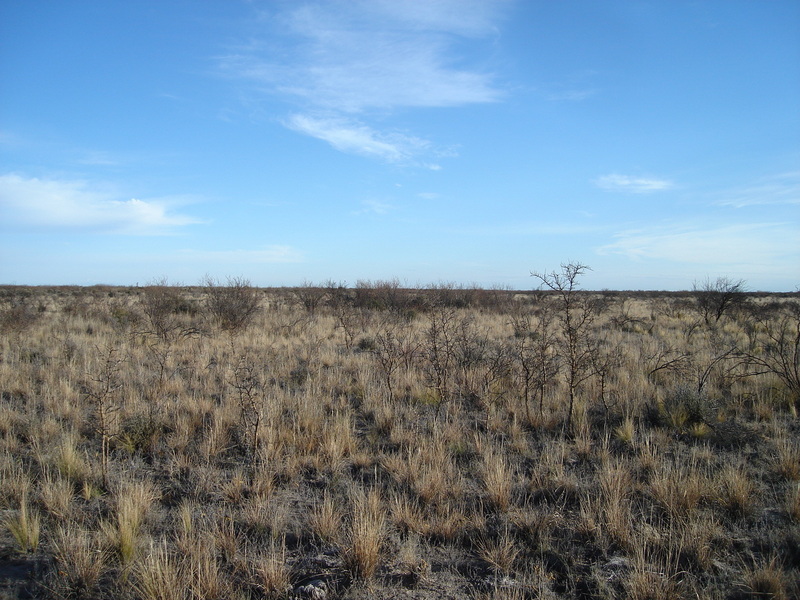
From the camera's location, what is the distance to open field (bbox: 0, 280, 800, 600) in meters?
3.10

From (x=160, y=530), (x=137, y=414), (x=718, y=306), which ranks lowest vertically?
(x=160, y=530)

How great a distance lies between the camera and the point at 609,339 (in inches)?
507

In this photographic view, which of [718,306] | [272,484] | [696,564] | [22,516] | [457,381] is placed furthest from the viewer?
[718,306]

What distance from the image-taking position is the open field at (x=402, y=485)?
3098 mm

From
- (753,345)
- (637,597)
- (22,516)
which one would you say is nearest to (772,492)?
(637,597)

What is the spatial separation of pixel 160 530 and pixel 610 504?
3610mm

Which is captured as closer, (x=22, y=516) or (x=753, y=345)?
(x=22, y=516)

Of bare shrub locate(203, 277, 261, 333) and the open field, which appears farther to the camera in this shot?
bare shrub locate(203, 277, 261, 333)

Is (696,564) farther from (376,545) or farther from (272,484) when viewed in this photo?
(272,484)

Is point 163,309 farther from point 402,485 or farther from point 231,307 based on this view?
point 402,485

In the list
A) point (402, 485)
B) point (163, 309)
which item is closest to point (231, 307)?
point (163, 309)

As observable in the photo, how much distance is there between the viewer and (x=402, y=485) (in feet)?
14.5

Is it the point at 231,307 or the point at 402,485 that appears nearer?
the point at 402,485

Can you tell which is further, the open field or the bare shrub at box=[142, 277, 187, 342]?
the bare shrub at box=[142, 277, 187, 342]
